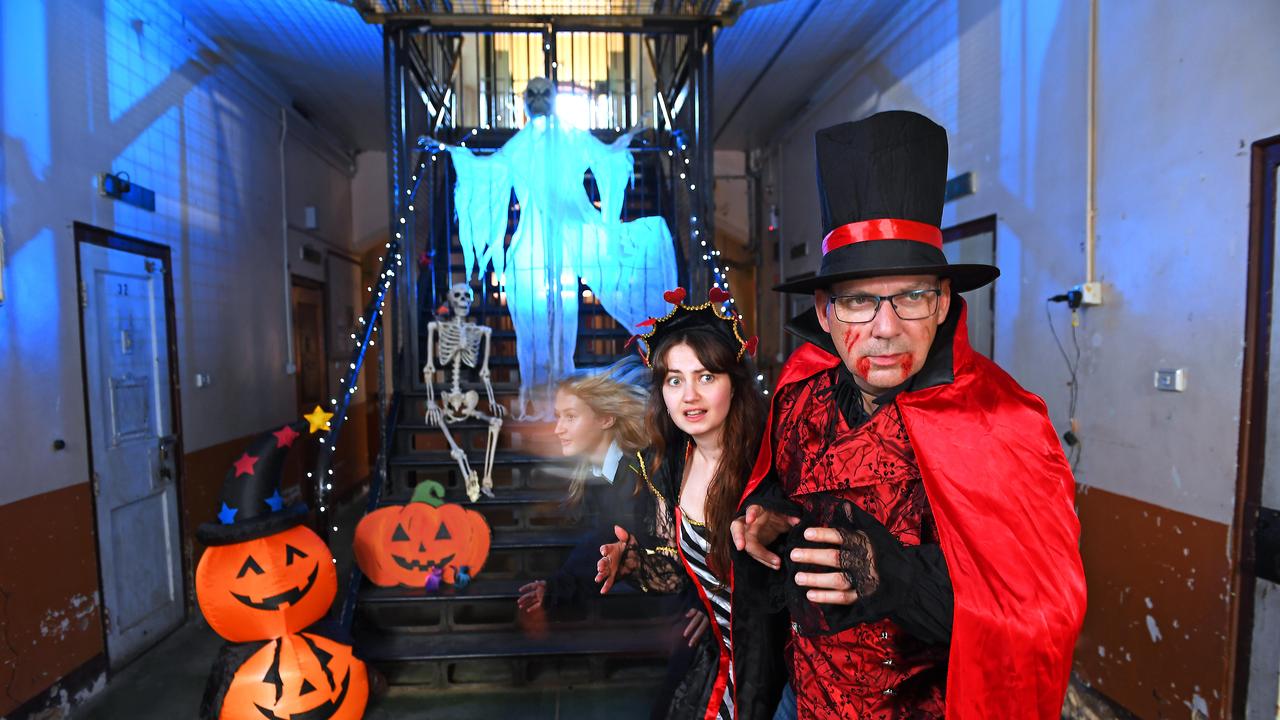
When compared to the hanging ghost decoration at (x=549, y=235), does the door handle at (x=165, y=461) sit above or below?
below

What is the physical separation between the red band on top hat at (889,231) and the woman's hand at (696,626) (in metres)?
1.19

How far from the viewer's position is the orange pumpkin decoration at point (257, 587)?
2535 millimetres

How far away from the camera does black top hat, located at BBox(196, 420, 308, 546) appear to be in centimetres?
254

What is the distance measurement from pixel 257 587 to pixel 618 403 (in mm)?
1674

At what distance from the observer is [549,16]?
4230 mm

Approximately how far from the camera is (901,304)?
3.78 ft

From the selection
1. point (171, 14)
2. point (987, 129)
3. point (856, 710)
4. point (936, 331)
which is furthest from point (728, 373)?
point (171, 14)

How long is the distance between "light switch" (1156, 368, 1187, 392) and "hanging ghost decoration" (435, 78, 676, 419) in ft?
8.37

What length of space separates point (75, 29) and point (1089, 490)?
219 inches

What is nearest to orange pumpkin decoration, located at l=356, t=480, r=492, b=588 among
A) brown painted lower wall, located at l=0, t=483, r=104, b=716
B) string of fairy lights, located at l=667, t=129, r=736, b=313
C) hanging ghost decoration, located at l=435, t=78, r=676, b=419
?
hanging ghost decoration, located at l=435, t=78, r=676, b=419

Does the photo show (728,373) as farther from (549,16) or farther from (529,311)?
(549,16)

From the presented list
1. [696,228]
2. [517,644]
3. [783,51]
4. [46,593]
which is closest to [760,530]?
[517,644]

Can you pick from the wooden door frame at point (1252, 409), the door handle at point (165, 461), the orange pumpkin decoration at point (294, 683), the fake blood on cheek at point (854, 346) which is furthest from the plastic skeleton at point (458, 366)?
the wooden door frame at point (1252, 409)

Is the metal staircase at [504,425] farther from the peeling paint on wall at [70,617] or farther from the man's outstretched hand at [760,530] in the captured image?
the peeling paint on wall at [70,617]
